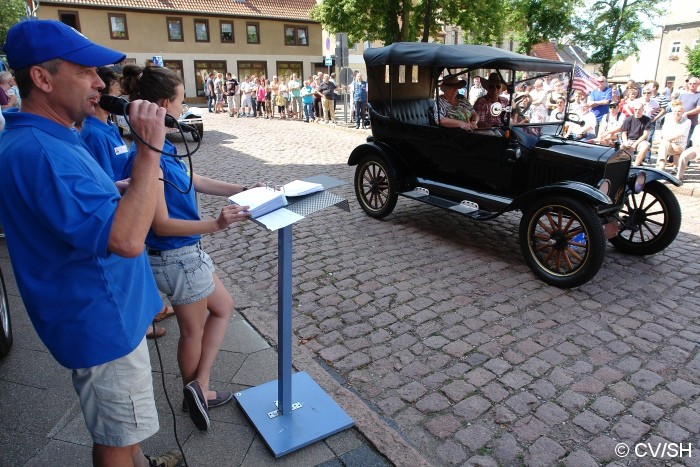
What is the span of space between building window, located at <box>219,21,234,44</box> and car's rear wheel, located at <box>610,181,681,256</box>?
120ft

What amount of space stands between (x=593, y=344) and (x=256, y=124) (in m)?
18.4

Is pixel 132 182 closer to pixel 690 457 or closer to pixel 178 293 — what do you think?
pixel 178 293

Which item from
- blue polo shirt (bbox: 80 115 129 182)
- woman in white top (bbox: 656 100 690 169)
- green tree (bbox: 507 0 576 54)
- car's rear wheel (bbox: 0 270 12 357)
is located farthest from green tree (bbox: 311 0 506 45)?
car's rear wheel (bbox: 0 270 12 357)

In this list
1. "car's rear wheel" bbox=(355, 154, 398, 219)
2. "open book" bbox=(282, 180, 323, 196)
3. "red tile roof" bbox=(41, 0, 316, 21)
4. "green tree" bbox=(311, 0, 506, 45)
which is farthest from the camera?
"red tile roof" bbox=(41, 0, 316, 21)

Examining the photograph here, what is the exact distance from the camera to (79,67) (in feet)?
5.03

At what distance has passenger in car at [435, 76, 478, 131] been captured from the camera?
18.8 ft

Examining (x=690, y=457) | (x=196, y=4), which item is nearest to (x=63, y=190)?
(x=690, y=457)

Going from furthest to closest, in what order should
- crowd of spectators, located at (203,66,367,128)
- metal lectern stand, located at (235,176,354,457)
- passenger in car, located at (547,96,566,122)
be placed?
crowd of spectators, located at (203,66,367,128) < passenger in car, located at (547,96,566,122) < metal lectern stand, located at (235,176,354,457)

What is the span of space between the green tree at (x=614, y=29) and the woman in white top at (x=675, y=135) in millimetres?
31852

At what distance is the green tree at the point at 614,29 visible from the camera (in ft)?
118

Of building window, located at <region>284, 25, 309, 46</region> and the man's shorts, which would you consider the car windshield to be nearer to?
the man's shorts

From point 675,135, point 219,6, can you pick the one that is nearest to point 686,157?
point 675,135

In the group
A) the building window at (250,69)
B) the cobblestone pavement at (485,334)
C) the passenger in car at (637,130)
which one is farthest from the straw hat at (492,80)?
the building window at (250,69)

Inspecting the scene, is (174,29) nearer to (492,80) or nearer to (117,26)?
(117,26)
